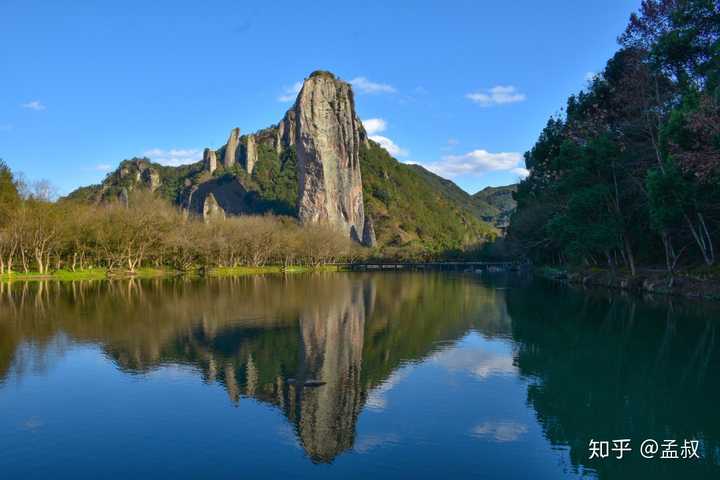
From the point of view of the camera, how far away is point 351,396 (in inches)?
684

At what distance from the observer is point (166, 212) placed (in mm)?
93750

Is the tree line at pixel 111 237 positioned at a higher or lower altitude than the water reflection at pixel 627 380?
higher

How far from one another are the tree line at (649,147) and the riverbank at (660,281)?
121 centimetres

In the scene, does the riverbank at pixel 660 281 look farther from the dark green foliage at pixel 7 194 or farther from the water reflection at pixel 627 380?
the dark green foliage at pixel 7 194

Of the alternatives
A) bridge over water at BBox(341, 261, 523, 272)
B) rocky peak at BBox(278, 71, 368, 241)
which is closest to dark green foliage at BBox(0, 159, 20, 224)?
bridge over water at BBox(341, 261, 523, 272)

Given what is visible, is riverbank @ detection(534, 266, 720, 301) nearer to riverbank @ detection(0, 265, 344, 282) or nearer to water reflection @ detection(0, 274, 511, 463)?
water reflection @ detection(0, 274, 511, 463)

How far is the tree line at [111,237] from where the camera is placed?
241 feet

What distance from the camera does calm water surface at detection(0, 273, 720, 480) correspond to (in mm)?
12375

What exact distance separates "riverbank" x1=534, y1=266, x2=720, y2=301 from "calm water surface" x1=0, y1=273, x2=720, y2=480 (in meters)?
9.20

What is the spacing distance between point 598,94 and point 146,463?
57.0 m

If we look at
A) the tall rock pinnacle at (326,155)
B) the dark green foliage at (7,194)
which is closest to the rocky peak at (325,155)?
the tall rock pinnacle at (326,155)

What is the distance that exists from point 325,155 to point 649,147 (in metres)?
136

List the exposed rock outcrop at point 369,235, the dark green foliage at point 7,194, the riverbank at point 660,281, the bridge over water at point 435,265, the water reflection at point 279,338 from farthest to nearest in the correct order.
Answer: the exposed rock outcrop at point 369,235, the bridge over water at point 435,265, the dark green foliage at point 7,194, the riverbank at point 660,281, the water reflection at point 279,338

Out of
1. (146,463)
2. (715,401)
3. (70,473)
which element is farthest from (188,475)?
(715,401)
